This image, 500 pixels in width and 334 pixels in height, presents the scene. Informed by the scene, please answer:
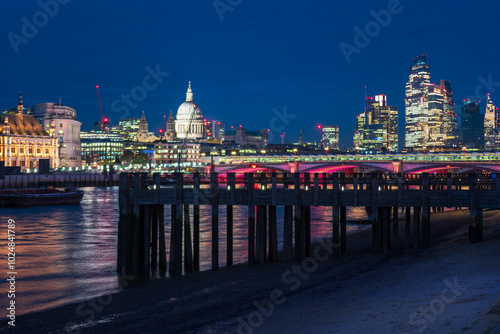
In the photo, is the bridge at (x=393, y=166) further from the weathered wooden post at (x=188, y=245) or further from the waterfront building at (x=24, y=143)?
the waterfront building at (x=24, y=143)

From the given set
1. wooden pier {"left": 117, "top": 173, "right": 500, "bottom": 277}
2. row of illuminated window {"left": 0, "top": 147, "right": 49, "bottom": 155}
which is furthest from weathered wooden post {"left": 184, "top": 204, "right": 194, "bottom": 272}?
row of illuminated window {"left": 0, "top": 147, "right": 49, "bottom": 155}

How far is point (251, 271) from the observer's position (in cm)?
2588

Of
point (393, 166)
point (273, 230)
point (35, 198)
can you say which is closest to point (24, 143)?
point (35, 198)

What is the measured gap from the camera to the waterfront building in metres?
177

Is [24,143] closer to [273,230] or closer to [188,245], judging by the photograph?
[188,245]

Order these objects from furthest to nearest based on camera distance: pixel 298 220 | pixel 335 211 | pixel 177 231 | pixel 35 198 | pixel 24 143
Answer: pixel 24 143 → pixel 35 198 → pixel 177 231 → pixel 298 220 → pixel 335 211

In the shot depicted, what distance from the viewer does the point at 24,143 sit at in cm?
18388

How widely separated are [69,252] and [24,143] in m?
158

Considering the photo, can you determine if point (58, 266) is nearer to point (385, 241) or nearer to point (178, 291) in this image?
point (178, 291)

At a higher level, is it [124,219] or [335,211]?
[335,211]

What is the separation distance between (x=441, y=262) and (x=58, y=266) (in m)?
21.7

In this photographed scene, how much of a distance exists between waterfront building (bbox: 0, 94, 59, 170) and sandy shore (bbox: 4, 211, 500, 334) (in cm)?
16784

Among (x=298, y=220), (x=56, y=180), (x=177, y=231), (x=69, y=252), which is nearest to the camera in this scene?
(x=298, y=220)

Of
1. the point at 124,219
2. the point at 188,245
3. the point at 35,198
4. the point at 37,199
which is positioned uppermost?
the point at 124,219
